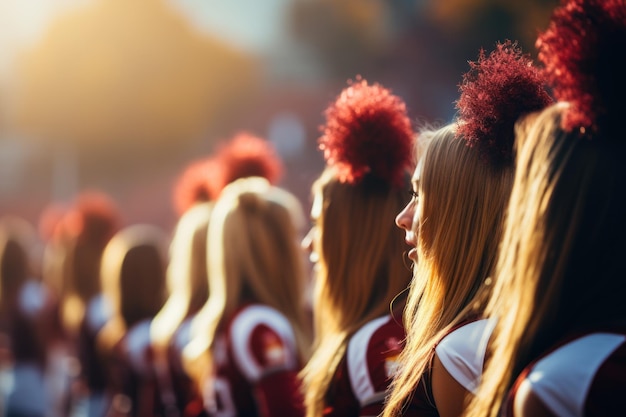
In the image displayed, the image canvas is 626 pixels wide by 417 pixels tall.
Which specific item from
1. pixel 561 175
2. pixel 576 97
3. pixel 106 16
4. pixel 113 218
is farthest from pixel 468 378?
pixel 106 16

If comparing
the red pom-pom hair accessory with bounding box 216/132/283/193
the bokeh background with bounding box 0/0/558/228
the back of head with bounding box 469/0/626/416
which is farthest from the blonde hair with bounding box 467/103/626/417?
the bokeh background with bounding box 0/0/558/228

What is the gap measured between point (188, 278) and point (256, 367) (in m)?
1.12

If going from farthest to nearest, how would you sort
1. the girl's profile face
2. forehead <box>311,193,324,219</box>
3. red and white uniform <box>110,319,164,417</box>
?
red and white uniform <box>110,319,164,417</box>
forehead <box>311,193,324,219</box>
the girl's profile face

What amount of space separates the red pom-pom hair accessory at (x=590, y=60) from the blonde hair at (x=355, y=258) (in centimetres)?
120

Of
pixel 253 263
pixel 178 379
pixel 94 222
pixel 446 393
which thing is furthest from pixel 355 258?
pixel 94 222

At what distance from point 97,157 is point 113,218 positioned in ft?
86.1

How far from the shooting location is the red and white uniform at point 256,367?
10.0 ft

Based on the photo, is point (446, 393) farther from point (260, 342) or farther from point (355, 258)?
point (260, 342)

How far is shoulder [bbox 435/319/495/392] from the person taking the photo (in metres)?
1.66

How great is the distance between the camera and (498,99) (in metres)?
1.91

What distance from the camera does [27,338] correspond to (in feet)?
20.1

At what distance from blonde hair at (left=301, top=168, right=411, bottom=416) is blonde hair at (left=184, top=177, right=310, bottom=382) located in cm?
67

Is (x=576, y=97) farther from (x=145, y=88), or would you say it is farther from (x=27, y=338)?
(x=145, y=88)

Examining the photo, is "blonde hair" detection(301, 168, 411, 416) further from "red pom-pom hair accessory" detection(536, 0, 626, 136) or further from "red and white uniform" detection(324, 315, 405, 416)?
"red pom-pom hair accessory" detection(536, 0, 626, 136)
